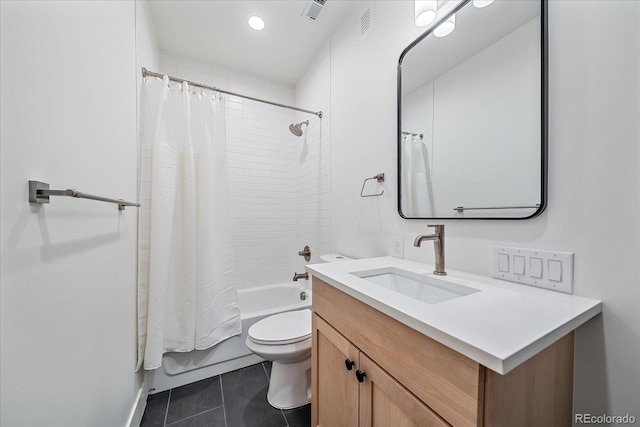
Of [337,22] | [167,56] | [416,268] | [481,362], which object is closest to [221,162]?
[167,56]

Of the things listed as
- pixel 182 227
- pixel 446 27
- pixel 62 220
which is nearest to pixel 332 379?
pixel 62 220

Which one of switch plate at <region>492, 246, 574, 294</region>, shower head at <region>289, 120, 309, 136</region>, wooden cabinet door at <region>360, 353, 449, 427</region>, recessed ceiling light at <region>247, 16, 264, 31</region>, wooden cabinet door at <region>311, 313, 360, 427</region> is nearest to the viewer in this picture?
wooden cabinet door at <region>360, 353, 449, 427</region>

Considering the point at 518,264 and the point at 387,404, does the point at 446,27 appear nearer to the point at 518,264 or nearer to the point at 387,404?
the point at 518,264

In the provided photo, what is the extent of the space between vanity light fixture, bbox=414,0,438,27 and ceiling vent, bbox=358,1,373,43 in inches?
20.1

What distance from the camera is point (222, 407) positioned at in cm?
139

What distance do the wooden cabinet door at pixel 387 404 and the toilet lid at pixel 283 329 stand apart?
2.16 ft

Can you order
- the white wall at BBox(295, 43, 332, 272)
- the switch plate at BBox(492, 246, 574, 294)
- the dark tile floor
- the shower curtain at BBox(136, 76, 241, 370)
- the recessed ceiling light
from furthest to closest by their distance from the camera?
1. the white wall at BBox(295, 43, 332, 272)
2. the recessed ceiling light
3. the shower curtain at BBox(136, 76, 241, 370)
4. the dark tile floor
5. the switch plate at BBox(492, 246, 574, 294)

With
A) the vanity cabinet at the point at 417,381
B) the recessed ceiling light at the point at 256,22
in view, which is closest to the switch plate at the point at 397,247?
the vanity cabinet at the point at 417,381

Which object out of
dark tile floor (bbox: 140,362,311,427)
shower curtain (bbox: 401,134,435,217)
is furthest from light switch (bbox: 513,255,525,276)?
dark tile floor (bbox: 140,362,311,427)

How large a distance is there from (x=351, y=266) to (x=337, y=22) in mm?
1804

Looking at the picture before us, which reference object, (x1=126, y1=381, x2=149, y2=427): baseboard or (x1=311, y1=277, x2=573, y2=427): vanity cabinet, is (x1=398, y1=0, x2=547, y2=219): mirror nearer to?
(x1=311, y1=277, x2=573, y2=427): vanity cabinet

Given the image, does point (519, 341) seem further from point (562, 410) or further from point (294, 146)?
point (294, 146)

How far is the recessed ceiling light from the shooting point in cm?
173

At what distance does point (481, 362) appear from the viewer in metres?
0.42
